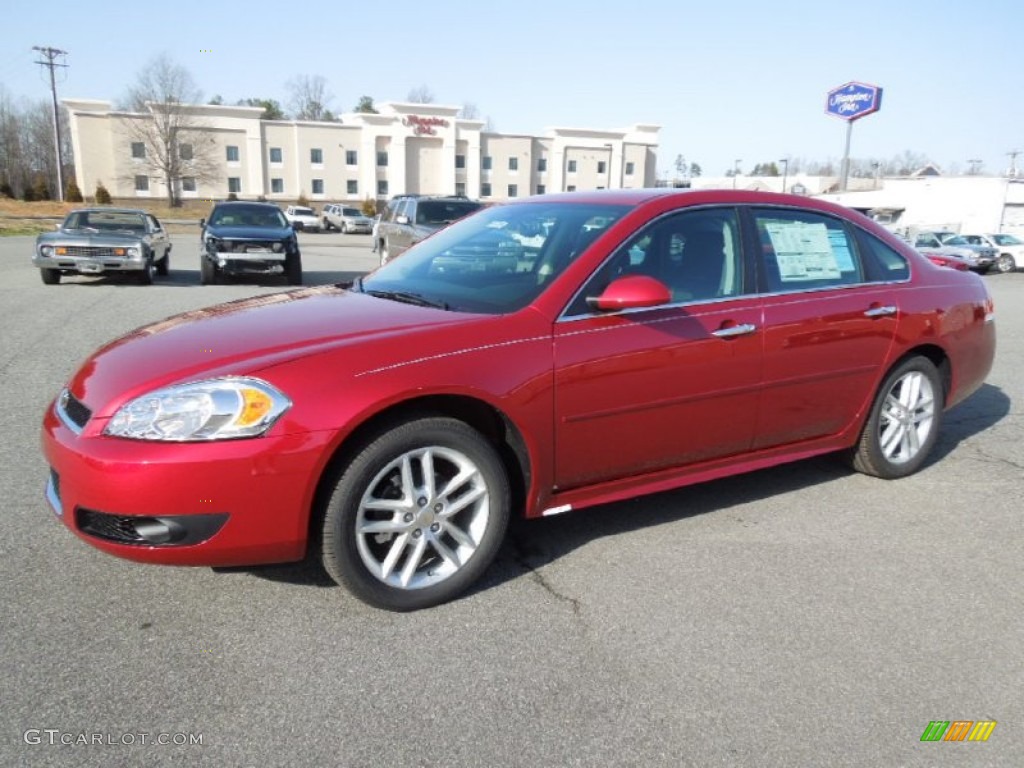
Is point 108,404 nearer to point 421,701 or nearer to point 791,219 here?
point 421,701

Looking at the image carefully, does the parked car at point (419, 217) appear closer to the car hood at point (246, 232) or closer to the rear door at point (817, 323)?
the car hood at point (246, 232)

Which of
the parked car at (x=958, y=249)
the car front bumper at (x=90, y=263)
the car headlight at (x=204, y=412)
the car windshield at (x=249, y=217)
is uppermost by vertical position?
the car windshield at (x=249, y=217)

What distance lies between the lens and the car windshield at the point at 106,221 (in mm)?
14750

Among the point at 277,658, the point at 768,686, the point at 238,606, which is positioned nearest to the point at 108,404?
the point at 238,606

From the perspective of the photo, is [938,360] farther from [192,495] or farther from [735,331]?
[192,495]

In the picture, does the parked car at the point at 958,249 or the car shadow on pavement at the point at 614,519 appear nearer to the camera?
the car shadow on pavement at the point at 614,519

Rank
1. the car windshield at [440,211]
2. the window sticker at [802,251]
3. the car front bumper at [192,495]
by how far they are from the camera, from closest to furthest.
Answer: the car front bumper at [192,495]
the window sticker at [802,251]
the car windshield at [440,211]

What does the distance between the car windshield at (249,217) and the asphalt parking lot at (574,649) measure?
1254 cm

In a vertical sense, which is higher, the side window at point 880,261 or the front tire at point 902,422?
the side window at point 880,261

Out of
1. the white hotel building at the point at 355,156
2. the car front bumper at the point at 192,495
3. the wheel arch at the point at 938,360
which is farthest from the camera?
the white hotel building at the point at 355,156

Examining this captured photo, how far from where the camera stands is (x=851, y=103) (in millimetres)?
50656

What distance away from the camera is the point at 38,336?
28.7 feet

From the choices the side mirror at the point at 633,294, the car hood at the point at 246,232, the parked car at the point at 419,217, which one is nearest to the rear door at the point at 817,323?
the side mirror at the point at 633,294

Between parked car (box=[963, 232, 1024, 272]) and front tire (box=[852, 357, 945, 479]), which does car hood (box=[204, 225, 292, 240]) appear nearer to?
front tire (box=[852, 357, 945, 479])
